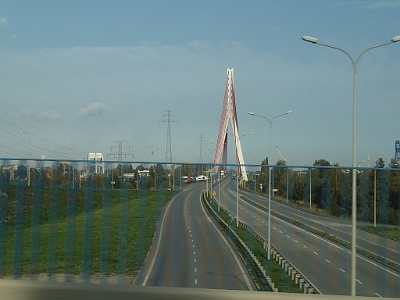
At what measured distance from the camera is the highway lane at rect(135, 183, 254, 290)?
567 centimetres

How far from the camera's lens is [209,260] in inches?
231

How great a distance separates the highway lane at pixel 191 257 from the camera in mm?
5672

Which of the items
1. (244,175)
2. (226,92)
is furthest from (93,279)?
(226,92)

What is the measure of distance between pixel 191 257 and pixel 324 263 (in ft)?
4.31

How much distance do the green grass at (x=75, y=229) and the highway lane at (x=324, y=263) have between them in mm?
1216

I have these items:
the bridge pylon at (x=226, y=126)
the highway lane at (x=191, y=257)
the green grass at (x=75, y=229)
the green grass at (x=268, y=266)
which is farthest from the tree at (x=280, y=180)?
the bridge pylon at (x=226, y=126)

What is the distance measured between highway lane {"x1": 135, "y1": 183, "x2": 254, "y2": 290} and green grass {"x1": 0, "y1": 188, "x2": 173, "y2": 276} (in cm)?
15

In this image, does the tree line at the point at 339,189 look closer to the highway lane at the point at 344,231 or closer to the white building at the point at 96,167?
the highway lane at the point at 344,231

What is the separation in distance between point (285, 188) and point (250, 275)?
1.00 meters

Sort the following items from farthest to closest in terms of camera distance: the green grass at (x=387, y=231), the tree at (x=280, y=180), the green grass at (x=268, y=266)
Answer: the tree at (x=280, y=180), the green grass at (x=387, y=231), the green grass at (x=268, y=266)

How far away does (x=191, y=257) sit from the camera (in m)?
5.89

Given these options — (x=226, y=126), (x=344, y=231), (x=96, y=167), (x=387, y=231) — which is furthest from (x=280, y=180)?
(x=226, y=126)

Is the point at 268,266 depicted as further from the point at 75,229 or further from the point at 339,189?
the point at 75,229

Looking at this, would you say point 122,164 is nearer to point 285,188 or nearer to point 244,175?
point 244,175
